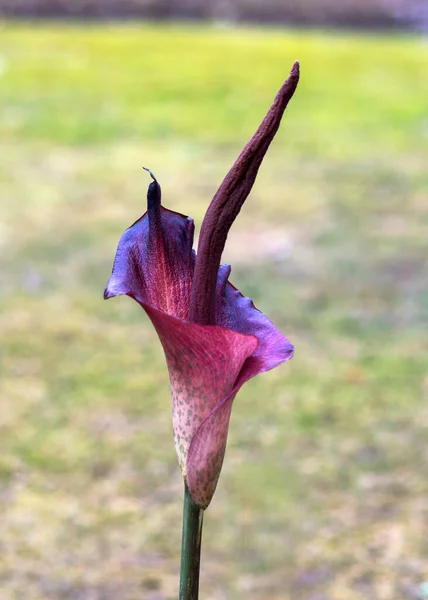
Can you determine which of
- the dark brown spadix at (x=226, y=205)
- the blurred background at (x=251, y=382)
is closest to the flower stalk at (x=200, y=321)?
the dark brown spadix at (x=226, y=205)

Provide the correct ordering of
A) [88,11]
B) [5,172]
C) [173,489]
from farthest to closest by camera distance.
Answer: [88,11], [5,172], [173,489]

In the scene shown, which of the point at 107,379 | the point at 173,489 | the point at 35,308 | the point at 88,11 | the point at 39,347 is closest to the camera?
the point at 173,489

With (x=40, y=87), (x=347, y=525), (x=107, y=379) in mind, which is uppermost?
(x=40, y=87)

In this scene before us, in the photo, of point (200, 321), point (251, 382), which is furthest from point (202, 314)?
point (251, 382)

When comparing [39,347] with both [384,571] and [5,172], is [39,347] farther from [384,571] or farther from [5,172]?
[5,172]

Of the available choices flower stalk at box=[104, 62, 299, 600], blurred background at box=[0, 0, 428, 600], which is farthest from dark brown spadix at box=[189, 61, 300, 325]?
blurred background at box=[0, 0, 428, 600]

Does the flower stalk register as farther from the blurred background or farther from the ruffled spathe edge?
the blurred background

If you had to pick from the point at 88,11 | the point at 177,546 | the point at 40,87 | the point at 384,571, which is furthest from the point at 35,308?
the point at 88,11

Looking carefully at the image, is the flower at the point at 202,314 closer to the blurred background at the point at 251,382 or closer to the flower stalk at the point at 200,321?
the flower stalk at the point at 200,321
